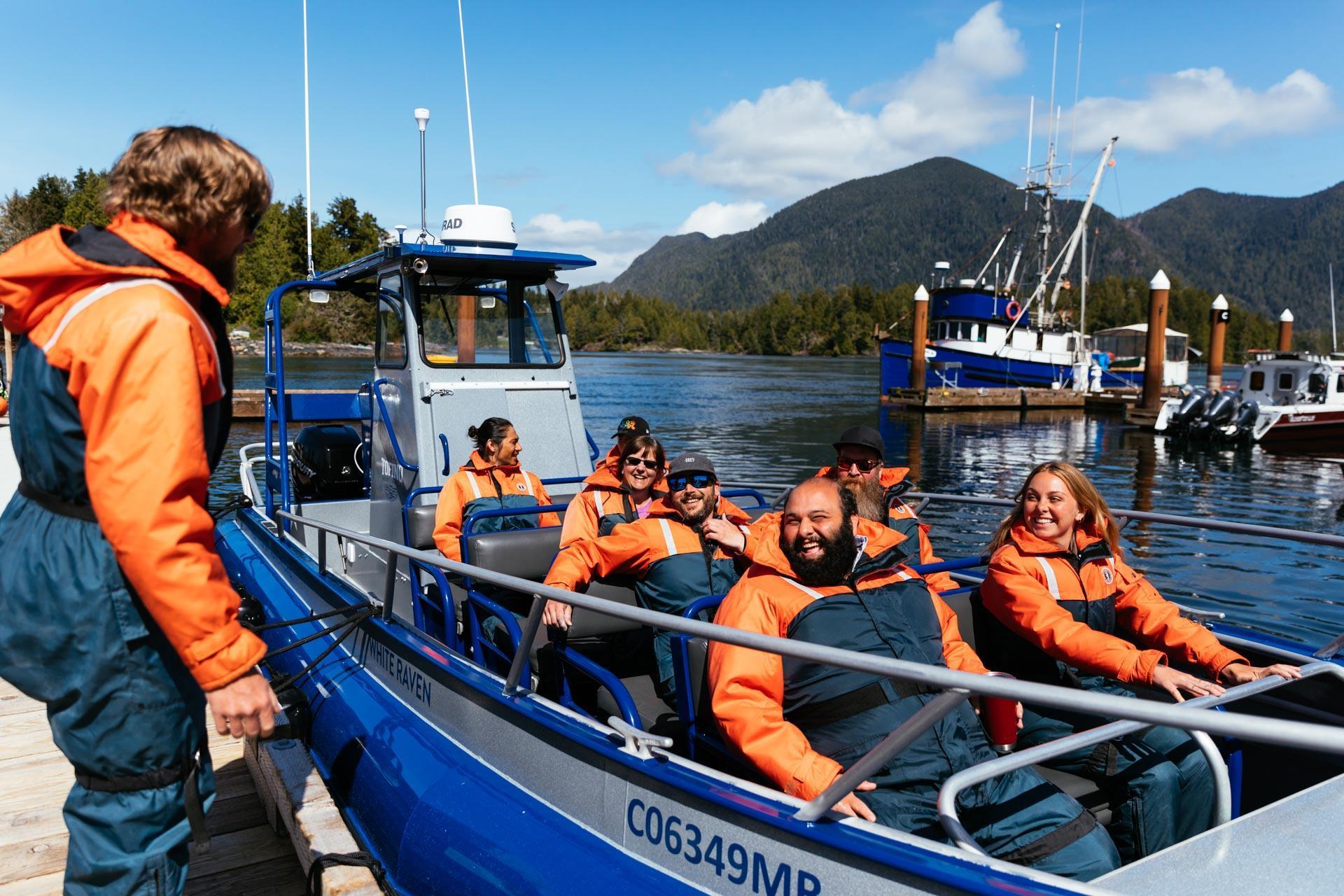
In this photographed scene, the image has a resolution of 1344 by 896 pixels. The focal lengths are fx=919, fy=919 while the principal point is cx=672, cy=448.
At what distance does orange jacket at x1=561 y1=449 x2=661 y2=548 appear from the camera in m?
4.49

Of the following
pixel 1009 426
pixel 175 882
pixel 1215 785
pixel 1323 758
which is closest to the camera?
pixel 175 882

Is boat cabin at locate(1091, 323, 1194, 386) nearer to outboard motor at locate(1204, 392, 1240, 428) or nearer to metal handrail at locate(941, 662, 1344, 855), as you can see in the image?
outboard motor at locate(1204, 392, 1240, 428)

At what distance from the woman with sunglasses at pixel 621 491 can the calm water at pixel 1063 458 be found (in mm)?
7678

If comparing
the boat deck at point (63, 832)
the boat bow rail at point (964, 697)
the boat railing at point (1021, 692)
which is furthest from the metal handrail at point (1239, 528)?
the boat deck at point (63, 832)

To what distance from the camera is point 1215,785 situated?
9.41 feet

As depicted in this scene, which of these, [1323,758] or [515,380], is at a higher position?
[515,380]

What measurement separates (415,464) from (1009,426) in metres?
30.5

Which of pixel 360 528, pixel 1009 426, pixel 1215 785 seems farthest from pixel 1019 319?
pixel 1215 785

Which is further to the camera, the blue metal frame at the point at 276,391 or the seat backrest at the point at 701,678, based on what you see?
the blue metal frame at the point at 276,391

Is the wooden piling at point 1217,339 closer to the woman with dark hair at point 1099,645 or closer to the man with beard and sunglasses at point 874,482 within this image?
the man with beard and sunglasses at point 874,482

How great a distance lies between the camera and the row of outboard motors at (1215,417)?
27000mm

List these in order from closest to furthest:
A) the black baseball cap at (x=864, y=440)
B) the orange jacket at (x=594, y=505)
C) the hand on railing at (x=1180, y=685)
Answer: the hand on railing at (x=1180, y=685)
the orange jacket at (x=594, y=505)
the black baseball cap at (x=864, y=440)

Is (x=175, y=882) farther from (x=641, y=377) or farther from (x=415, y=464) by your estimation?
(x=641, y=377)

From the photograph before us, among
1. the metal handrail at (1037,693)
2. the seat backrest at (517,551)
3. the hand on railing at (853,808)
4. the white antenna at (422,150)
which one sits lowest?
the hand on railing at (853,808)
